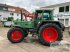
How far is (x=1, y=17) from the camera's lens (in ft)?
200

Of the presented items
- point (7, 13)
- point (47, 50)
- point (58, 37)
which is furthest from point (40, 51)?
point (7, 13)

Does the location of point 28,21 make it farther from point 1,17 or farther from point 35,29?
point 1,17

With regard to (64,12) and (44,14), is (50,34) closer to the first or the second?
(44,14)

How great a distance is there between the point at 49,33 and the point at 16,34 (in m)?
2.40

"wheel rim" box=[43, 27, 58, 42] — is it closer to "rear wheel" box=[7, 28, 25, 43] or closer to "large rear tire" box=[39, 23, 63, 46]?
"large rear tire" box=[39, 23, 63, 46]

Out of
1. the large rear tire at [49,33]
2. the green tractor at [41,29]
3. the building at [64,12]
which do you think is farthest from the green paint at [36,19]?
the building at [64,12]

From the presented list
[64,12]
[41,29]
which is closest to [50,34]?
[41,29]

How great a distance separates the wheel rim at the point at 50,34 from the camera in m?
11.4

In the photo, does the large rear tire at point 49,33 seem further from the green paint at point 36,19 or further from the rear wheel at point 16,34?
the rear wheel at point 16,34

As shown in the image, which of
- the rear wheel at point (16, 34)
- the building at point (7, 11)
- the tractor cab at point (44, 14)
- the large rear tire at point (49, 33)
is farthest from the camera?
the building at point (7, 11)

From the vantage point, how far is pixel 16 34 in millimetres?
12094

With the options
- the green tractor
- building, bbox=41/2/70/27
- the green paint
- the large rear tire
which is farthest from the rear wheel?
building, bbox=41/2/70/27

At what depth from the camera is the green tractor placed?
444 inches

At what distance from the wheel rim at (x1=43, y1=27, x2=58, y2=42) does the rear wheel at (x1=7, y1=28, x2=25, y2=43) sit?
1.79 m
